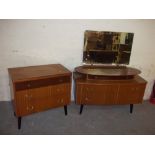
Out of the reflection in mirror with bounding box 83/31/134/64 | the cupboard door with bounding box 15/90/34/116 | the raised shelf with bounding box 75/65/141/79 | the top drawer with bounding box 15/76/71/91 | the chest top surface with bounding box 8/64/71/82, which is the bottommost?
the cupboard door with bounding box 15/90/34/116

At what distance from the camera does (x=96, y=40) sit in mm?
2643

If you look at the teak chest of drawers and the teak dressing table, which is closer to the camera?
the teak chest of drawers

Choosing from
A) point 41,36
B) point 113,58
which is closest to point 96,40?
point 113,58

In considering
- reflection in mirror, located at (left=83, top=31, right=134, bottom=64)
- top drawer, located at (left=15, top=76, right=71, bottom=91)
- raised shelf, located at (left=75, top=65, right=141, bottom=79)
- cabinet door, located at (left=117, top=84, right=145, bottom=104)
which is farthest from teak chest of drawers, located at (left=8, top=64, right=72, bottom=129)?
cabinet door, located at (left=117, top=84, right=145, bottom=104)

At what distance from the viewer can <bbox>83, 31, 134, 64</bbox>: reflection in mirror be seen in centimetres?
263

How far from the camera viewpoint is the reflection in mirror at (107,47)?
2633 millimetres

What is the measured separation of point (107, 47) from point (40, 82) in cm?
122

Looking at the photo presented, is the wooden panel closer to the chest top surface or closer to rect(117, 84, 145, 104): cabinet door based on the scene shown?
the chest top surface

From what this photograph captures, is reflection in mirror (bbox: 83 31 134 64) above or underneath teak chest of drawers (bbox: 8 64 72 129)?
above

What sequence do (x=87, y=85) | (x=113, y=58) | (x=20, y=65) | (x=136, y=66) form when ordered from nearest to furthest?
(x=87, y=85) → (x=20, y=65) → (x=113, y=58) → (x=136, y=66)

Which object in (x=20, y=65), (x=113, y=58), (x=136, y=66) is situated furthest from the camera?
(x=136, y=66)
